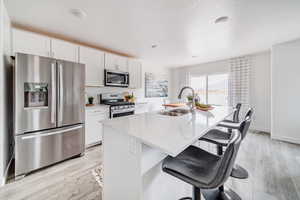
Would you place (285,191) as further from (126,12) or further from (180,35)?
(126,12)

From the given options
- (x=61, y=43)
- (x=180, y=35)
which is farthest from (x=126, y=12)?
(x=61, y=43)

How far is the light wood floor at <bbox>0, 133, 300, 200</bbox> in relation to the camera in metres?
1.47

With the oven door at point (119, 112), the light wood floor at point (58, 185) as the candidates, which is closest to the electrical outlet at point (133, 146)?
the light wood floor at point (58, 185)

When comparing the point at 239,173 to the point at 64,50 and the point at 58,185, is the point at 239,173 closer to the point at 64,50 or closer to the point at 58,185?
the point at 58,185

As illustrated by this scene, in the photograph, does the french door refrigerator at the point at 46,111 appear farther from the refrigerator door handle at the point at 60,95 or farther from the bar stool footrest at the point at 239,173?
the bar stool footrest at the point at 239,173

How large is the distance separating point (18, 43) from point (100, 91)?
1802 mm

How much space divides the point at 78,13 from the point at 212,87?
4.82 meters

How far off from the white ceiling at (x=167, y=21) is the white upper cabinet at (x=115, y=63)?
1.03 feet

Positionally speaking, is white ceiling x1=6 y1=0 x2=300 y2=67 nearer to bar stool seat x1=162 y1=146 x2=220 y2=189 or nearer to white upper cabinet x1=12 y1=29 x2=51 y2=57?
white upper cabinet x1=12 y1=29 x2=51 y2=57

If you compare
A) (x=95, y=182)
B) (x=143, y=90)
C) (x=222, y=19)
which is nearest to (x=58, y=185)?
(x=95, y=182)

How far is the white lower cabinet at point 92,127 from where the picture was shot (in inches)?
104

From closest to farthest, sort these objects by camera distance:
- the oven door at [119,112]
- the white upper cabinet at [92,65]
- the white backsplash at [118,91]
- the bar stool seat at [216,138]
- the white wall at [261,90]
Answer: the bar stool seat at [216,138] → the white upper cabinet at [92,65] → the oven door at [119,112] → the white backsplash at [118,91] → the white wall at [261,90]

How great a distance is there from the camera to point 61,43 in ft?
8.17

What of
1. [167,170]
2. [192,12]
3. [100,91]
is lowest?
[167,170]
